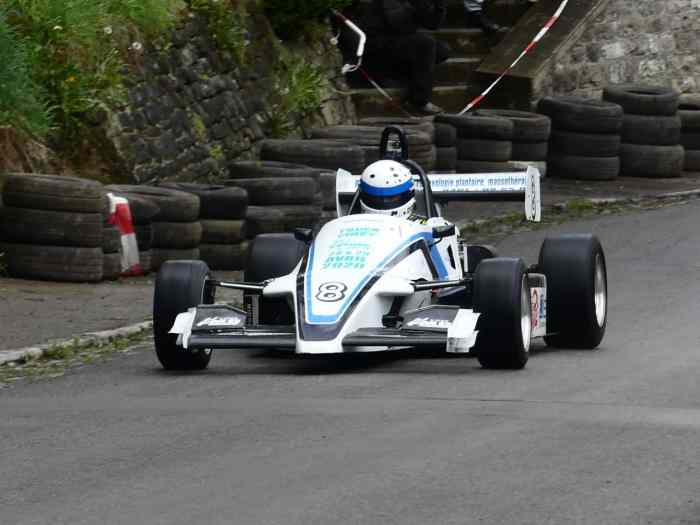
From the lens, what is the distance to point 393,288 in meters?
10.8

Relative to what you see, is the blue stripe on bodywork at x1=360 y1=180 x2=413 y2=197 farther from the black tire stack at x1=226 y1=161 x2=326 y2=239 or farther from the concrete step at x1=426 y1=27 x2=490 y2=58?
the concrete step at x1=426 y1=27 x2=490 y2=58

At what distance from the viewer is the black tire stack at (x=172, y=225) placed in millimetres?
15719

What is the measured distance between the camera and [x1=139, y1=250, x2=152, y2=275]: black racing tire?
15.7 m

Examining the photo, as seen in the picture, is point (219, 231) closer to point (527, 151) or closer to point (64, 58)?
point (64, 58)

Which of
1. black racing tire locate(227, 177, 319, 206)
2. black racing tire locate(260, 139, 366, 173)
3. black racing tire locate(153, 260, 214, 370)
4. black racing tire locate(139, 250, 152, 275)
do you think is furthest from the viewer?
A: black racing tire locate(260, 139, 366, 173)

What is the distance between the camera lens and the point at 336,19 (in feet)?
77.4

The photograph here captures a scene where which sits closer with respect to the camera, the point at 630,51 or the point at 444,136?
the point at 444,136

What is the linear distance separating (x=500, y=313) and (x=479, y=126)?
1117cm

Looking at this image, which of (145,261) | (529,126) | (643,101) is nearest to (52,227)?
(145,261)

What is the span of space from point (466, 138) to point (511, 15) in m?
5.23

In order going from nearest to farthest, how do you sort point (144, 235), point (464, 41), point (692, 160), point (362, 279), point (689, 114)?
point (362, 279), point (144, 235), point (689, 114), point (692, 160), point (464, 41)

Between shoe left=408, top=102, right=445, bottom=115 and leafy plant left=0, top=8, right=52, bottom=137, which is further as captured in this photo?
shoe left=408, top=102, right=445, bottom=115

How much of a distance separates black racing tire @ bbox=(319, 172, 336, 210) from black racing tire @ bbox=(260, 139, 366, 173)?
43cm

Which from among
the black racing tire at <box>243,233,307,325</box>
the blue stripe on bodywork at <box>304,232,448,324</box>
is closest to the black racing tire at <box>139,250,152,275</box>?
the black racing tire at <box>243,233,307,325</box>
